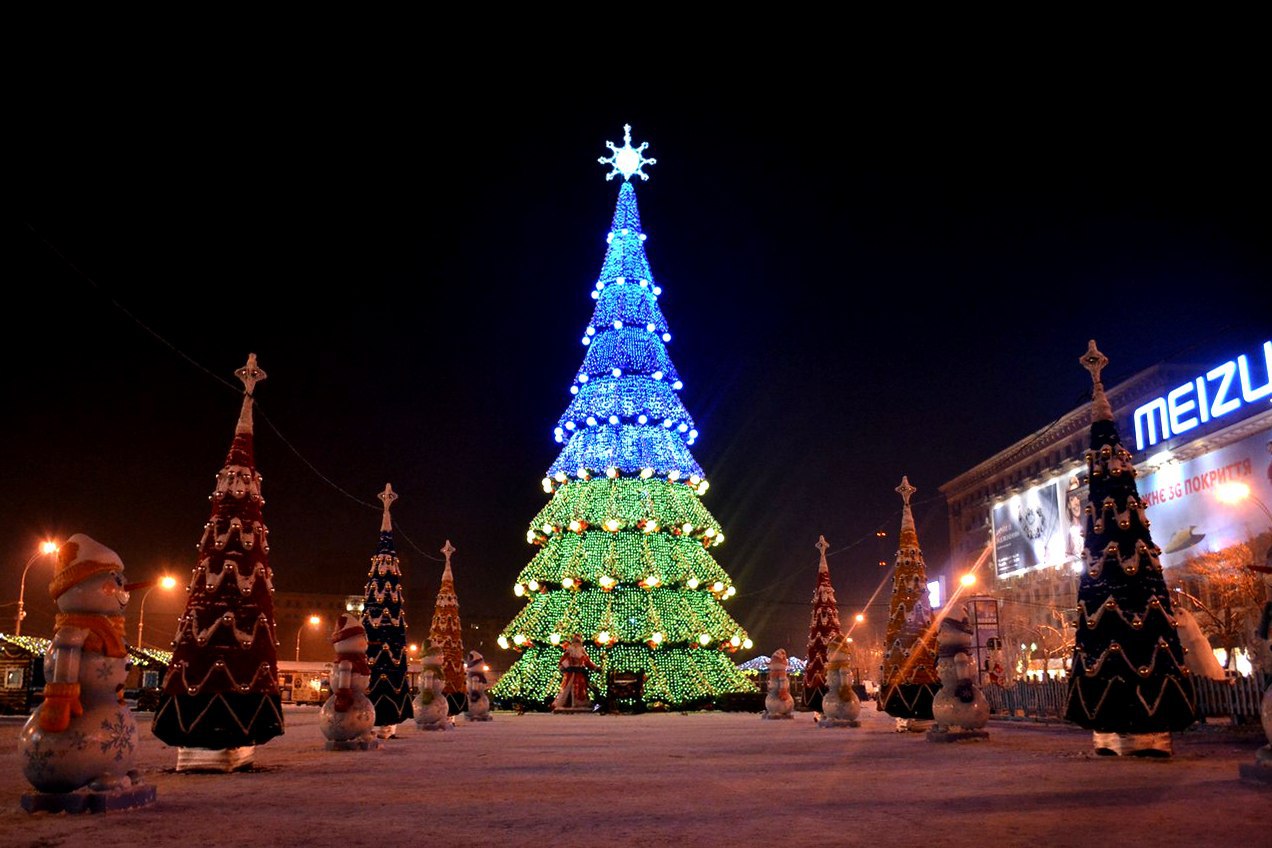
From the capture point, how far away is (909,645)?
61.9ft

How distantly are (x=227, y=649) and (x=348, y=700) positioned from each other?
3126mm

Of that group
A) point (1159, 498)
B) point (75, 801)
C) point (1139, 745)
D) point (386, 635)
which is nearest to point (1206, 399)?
point (1159, 498)

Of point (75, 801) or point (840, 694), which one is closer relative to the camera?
point (75, 801)

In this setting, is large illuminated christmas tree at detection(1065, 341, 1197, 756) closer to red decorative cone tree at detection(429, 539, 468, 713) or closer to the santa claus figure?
red decorative cone tree at detection(429, 539, 468, 713)

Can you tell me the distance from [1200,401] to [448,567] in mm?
39596

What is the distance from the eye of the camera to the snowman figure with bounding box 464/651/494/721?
2656cm

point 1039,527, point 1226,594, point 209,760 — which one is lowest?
point 209,760

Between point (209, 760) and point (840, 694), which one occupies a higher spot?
point (209, 760)

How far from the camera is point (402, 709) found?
17.7 meters

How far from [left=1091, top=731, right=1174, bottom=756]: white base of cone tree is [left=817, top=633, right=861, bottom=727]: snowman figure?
368 inches

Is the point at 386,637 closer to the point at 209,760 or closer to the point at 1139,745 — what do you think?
the point at 209,760

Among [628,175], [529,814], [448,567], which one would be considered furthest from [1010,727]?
[628,175]

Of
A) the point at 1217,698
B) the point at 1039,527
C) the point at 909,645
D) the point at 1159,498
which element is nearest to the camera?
the point at 1217,698

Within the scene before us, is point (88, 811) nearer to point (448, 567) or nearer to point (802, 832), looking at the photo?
point (802, 832)
